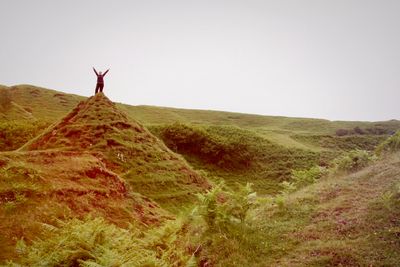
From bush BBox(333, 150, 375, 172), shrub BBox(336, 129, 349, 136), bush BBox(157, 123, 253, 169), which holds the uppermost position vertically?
shrub BBox(336, 129, 349, 136)

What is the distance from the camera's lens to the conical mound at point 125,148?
60.5ft

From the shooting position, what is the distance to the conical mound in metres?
18.5

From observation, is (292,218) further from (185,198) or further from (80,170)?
(185,198)

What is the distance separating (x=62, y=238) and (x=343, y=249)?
5.73m

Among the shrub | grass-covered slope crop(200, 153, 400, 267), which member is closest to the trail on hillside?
grass-covered slope crop(200, 153, 400, 267)

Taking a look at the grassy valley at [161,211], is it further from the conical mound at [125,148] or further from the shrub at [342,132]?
the shrub at [342,132]

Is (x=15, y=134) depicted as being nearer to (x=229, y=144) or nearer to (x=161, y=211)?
(x=229, y=144)

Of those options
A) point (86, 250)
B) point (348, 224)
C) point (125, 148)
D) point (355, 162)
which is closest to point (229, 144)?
point (125, 148)

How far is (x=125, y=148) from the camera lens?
1977 centimetres

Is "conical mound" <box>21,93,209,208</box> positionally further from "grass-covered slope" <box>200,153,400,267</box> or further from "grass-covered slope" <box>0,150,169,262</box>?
"grass-covered slope" <box>200,153,400,267</box>

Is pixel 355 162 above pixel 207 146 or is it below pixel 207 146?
above

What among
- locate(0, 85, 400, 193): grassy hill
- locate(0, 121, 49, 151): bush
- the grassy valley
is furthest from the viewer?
locate(0, 85, 400, 193): grassy hill

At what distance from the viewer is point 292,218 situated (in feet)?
31.8

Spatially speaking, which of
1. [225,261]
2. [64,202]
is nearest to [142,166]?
[64,202]
